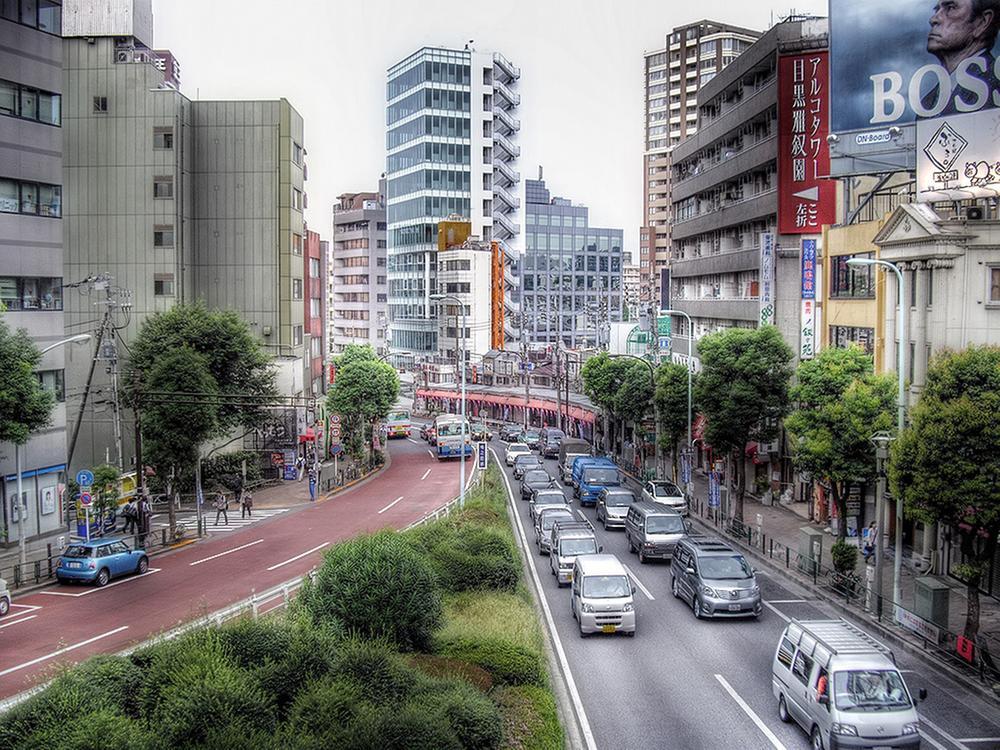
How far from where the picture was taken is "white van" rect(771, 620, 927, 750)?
17.4 metres

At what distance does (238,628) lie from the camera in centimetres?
1617

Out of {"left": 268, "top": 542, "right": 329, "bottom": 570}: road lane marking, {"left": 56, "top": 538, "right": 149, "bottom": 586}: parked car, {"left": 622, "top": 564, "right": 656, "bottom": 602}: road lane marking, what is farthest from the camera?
{"left": 268, "top": 542, "right": 329, "bottom": 570}: road lane marking

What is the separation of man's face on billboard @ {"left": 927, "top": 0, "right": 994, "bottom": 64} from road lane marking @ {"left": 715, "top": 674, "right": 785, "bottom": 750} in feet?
86.1

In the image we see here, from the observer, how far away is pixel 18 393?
110 ft

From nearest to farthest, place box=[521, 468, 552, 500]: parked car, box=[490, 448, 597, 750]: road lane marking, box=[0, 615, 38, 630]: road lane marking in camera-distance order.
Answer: box=[490, 448, 597, 750]: road lane marking, box=[0, 615, 38, 630]: road lane marking, box=[521, 468, 552, 500]: parked car

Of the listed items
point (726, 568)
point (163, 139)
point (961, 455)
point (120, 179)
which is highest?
point (163, 139)

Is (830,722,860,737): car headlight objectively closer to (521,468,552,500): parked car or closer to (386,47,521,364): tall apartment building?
(521,468,552,500): parked car

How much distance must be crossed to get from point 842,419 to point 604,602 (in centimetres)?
1148

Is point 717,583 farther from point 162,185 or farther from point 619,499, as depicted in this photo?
point 162,185

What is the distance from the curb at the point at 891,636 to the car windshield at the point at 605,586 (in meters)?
6.36

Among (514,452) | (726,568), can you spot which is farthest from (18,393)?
(514,452)

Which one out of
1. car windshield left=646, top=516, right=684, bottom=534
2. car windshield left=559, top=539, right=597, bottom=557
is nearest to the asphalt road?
car windshield left=559, top=539, right=597, bottom=557

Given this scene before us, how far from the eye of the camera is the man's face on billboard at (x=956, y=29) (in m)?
37.2

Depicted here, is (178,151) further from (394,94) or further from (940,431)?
(394,94)
